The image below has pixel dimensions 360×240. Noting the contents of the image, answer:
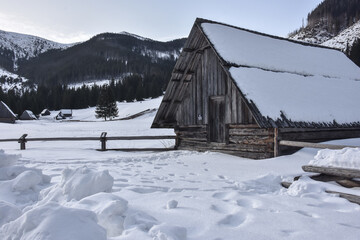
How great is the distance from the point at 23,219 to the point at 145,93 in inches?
3520

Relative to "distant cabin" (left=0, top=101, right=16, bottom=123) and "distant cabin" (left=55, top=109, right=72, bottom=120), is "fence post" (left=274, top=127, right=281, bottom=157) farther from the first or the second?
"distant cabin" (left=55, top=109, right=72, bottom=120)

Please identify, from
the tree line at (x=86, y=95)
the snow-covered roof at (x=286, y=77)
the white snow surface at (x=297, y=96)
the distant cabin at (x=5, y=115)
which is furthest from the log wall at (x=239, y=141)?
the tree line at (x=86, y=95)

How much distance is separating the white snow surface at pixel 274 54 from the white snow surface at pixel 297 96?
2.17 ft

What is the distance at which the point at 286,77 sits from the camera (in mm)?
11461

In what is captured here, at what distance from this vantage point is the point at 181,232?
9.93 feet

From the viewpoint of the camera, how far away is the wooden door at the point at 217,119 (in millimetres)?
12055

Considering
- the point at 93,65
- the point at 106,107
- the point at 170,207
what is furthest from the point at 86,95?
the point at 170,207

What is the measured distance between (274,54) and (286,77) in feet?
7.21

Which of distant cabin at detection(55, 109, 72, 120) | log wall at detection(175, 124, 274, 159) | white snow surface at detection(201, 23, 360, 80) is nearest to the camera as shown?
log wall at detection(175, 124, 274, 159)

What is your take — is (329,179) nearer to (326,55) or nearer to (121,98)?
(326,55)

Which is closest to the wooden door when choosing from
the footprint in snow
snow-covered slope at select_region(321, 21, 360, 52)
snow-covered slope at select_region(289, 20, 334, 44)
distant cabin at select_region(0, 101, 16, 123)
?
the footprint in snow

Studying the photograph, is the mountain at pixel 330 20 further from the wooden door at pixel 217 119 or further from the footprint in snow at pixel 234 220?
the footprint in snow at pixel 234 220

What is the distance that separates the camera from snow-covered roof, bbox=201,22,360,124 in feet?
31.9

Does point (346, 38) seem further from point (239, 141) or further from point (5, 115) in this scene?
point (5, 115)
